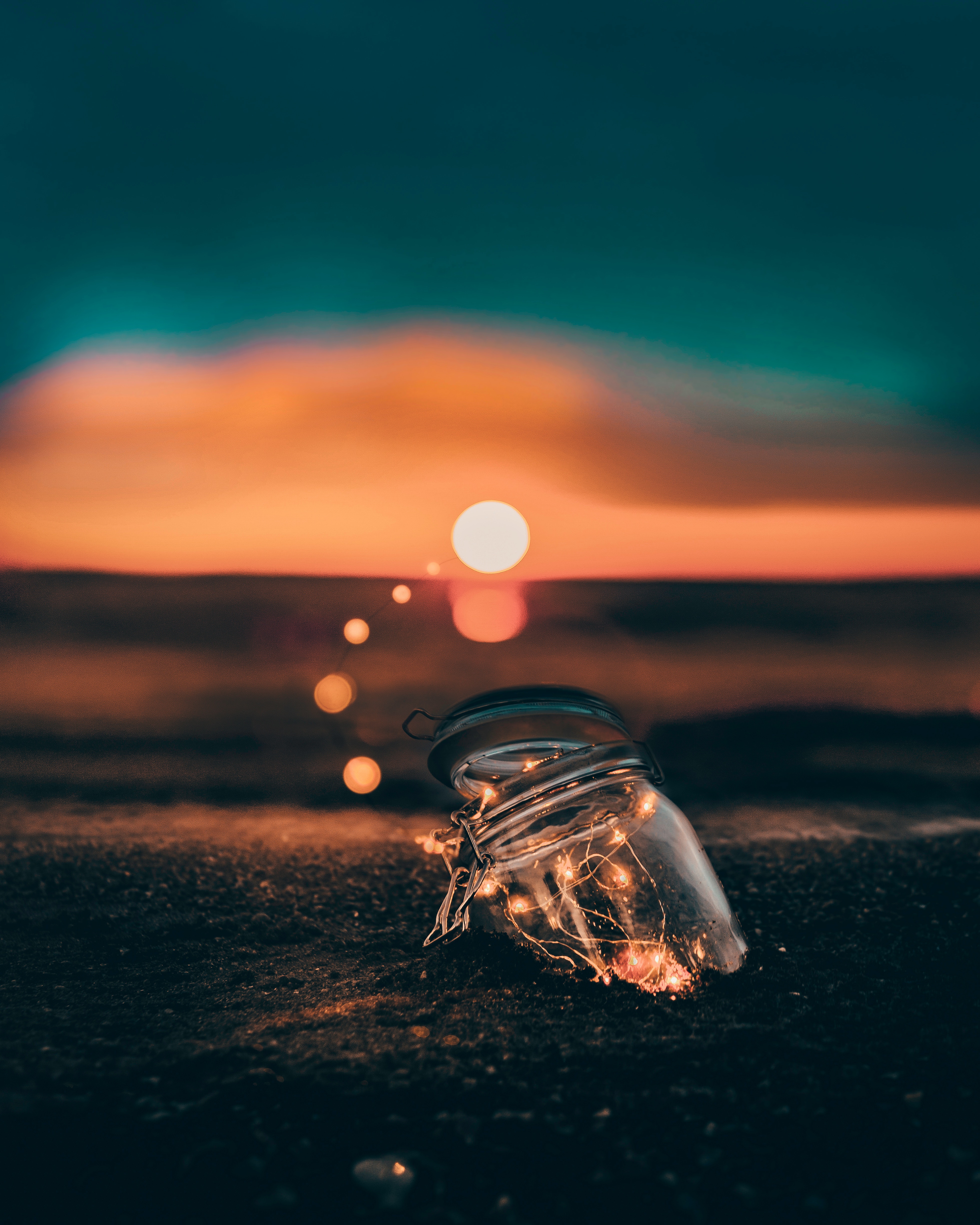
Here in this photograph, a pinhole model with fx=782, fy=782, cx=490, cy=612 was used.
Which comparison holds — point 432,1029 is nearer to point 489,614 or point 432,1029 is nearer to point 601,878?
point 601,878

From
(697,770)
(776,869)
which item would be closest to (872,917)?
(776,869)

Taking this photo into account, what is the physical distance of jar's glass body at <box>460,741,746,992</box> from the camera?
2.29ft

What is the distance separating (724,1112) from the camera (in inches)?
20.8

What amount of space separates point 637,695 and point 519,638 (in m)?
0.34

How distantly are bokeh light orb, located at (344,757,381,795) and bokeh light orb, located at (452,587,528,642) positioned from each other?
1.83 ft

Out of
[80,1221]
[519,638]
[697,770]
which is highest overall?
[519,638]

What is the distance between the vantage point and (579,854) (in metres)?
0.74

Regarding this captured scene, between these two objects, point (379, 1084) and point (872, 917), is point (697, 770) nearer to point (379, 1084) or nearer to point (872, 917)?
point (872, 917)

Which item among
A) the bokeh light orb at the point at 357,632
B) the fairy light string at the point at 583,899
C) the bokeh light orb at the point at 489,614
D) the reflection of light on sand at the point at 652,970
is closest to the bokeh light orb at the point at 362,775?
the bokeh light orb at the point at 357,632

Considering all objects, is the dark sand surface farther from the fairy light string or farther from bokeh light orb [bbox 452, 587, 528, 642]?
bokeh light orb [bbox 452, 587, 528, 642]

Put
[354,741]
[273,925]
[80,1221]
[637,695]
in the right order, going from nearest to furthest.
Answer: [80,1221]
[273,925]
[354,741]
[637,695]

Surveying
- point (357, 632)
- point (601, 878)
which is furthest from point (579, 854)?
point (357, 632)

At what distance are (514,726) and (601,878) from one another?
167 mm

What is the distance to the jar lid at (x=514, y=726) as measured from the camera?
765 millimetres
